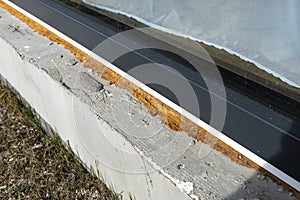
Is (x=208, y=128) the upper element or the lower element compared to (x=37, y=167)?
upper

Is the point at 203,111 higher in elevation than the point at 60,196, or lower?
higher

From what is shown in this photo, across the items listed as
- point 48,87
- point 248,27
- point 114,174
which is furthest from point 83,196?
point 248,27

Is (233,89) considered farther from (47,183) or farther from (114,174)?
(47,183)

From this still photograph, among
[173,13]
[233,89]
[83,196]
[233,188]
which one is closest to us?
[233,188]

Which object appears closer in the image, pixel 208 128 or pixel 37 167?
pixel 208 128

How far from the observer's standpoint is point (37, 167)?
1.96 m

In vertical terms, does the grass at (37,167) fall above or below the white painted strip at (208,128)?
below

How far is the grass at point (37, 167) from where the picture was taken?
1.82m

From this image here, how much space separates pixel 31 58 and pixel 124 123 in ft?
2.11

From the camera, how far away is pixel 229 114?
1.35 metres

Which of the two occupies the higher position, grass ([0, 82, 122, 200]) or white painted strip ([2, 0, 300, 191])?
white painted strip ([2, 0, 300, 191])

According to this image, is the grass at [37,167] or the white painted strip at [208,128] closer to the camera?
the white painted strip at [208,128]

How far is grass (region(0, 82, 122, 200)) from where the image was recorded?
182 centimetres

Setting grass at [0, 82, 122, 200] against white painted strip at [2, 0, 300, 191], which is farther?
grass at [0, 82, 122, 200]
